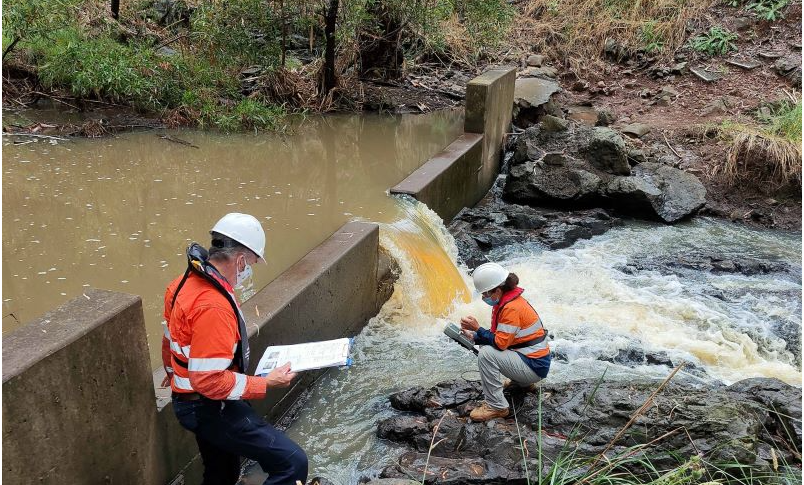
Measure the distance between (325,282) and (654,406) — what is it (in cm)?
283


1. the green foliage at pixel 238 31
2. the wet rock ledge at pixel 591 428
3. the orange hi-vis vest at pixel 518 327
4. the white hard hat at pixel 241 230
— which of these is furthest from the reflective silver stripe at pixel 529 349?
the green foliage at pixel 238 31

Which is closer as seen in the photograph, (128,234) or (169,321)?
(169,321)

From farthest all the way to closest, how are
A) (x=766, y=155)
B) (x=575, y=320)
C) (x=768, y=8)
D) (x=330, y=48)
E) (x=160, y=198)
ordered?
(x=768, y=8) → (x=330, y=48) → (x=766, y=155) → (x=160, y=198) → (x=575, y=320)

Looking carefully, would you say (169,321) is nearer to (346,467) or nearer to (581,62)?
(346,467)

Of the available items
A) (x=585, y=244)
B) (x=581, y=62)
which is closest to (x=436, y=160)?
(x=585, y=244)

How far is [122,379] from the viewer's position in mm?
3639

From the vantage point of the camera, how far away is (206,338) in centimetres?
322

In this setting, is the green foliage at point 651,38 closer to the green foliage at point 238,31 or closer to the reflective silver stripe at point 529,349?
the green foliage at point 238,31

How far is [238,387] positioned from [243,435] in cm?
34

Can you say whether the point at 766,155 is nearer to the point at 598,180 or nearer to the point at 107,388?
the point at 598,180

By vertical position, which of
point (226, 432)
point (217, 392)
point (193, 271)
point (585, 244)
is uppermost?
point (193, 271)

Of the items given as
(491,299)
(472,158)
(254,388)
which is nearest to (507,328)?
(491,299)

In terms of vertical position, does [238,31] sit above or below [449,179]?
above

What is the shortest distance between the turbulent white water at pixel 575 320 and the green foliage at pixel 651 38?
7.54 m
